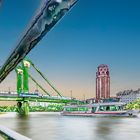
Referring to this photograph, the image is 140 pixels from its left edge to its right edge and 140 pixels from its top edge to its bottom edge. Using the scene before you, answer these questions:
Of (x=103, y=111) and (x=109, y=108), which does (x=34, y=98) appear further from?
(x=109, y=108)

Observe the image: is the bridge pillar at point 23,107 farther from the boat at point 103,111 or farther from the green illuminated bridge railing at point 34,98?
the boat at point 103,111

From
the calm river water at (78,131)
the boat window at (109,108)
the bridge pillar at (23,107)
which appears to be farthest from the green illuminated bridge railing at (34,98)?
the calm river water at (78,131)

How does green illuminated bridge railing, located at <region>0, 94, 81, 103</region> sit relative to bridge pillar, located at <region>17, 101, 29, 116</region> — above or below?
above

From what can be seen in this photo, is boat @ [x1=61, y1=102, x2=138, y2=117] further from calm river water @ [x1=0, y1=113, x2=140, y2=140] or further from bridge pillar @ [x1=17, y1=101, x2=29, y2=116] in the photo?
calm river water @ [x1=0, y1=113, x2=140, y2=140]

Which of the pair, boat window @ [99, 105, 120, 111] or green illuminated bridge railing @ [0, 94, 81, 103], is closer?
boat window @ [99, 105, 120, 111]

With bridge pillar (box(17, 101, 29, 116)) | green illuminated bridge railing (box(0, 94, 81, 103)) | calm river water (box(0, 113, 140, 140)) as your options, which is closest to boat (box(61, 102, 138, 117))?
green illuminated bridge railing (box(0, 94, 81, 103))

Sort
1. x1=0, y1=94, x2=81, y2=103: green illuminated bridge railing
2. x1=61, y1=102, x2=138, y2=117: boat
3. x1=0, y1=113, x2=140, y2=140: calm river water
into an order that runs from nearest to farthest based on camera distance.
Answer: x1=0, y1=113, x2=140, y2=140: calm river water → x1=61, y1=102, x2=138, y2=117: boat → x1=0, y1=94, x2=81, y2=103: green illuminated bridge railing

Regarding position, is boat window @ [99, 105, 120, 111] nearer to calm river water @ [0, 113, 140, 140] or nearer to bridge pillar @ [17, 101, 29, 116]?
bridge pillar @ [17, 101, 29, 116]

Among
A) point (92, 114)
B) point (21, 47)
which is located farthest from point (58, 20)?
point (92, 114)

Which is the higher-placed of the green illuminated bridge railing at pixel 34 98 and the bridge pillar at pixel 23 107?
the green illuminated bridge railing at pixel 34 98

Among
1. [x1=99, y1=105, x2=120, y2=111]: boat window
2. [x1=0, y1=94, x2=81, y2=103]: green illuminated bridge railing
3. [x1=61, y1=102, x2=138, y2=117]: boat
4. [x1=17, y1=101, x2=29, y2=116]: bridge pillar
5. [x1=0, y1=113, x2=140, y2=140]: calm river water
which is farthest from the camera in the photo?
[x1=17, y1=101, x2=29, y2=116]: bridge pillar
